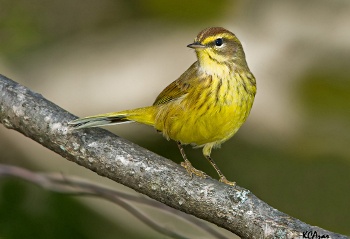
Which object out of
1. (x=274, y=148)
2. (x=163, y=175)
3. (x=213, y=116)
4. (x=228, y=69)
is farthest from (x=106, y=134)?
(x=274, y=148)

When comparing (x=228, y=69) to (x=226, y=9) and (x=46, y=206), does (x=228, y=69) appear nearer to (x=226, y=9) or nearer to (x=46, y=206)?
(x=46, y=206)

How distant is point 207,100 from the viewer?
10.6ft

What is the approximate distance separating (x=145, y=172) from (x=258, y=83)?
2.15m

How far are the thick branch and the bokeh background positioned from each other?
5.54ft

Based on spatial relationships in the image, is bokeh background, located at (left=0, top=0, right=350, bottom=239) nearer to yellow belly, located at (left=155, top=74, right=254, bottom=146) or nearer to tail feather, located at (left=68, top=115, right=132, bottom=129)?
yellow belly, located at (left=155, top=74, right=254, bottom=146)

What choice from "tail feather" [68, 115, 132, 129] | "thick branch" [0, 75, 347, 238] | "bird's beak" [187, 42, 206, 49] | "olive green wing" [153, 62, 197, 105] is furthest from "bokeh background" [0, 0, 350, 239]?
"thick branch" [0, 75, 347, 238]

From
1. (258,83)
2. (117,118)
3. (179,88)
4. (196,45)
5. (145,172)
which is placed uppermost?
(258,83)

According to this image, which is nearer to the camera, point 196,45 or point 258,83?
point 196,45

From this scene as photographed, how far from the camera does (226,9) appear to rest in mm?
4832

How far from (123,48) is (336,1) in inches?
Result: 56.9

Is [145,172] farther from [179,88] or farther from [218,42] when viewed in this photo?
[218,42]

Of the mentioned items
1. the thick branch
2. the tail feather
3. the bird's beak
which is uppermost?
the bird's beak

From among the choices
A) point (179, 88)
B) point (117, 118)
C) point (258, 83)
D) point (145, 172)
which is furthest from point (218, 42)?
point (258, 83)

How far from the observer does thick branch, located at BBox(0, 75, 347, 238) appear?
2.58 metres
